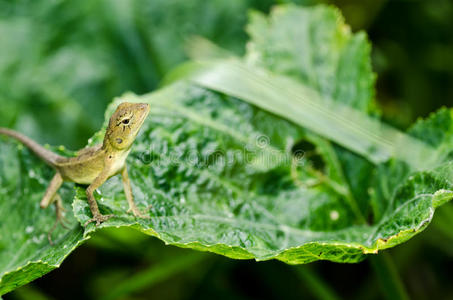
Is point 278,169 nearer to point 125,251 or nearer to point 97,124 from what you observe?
point 125,251

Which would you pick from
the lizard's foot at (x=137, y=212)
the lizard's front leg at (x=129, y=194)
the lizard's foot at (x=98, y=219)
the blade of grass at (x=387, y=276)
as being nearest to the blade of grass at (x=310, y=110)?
the blade of grass at (x=387, y=276)

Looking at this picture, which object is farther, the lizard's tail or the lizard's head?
the lizard's tail

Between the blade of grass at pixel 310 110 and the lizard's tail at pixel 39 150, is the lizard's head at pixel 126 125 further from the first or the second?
the blade of grass at pixel 310 110

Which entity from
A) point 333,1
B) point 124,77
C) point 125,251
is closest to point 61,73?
point 124,77

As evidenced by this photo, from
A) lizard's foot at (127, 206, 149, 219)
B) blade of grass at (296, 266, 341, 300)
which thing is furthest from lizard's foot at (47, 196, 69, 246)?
blade of grass at (296, 266, 341, 300)

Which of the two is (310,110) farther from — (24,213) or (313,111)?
(24,213)

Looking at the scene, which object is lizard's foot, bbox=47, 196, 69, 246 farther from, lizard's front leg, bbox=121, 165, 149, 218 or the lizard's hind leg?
lizard's front leg, bbox=121, 165, 149, 218

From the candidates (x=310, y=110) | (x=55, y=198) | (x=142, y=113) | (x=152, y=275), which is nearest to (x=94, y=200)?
(x=142, y=113)
